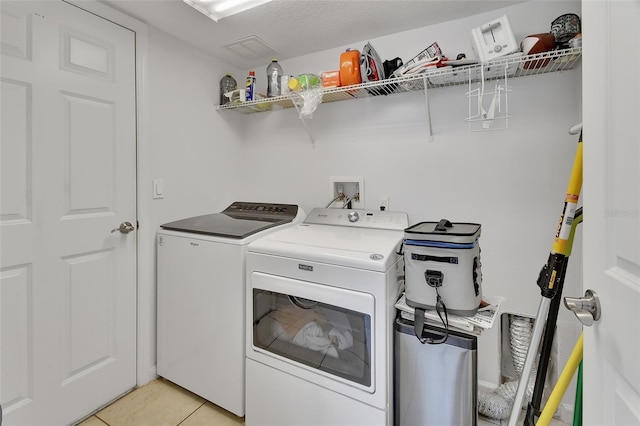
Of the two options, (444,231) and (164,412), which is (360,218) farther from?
(164,412)

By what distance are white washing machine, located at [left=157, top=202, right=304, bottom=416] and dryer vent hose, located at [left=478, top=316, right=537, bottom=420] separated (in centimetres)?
136

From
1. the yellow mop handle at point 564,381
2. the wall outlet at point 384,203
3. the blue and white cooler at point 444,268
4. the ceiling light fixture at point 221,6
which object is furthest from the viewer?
the wall outlet at point 384,203

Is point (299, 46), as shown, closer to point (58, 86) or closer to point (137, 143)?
point (137, 143)

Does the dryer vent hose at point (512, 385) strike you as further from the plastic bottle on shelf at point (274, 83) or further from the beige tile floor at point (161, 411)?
the plastic bottle on shelf at point (274, 83)

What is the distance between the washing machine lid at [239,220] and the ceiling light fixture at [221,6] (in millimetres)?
1206

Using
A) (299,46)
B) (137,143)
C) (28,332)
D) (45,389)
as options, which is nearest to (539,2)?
(299,46)

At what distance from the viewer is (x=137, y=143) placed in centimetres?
183

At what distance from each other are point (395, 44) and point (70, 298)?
2.46 metres

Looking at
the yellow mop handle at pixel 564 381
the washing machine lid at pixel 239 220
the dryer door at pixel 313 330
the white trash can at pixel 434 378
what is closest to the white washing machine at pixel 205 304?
the washing machine lid at pixel 239 220

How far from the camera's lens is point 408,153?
192 centimetres

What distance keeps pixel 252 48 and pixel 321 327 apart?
1982 millimetres

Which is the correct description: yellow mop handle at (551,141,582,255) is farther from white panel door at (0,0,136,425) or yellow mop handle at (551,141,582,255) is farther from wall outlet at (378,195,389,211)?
white panel door at (0,0,136,425)

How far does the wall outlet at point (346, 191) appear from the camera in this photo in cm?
207
